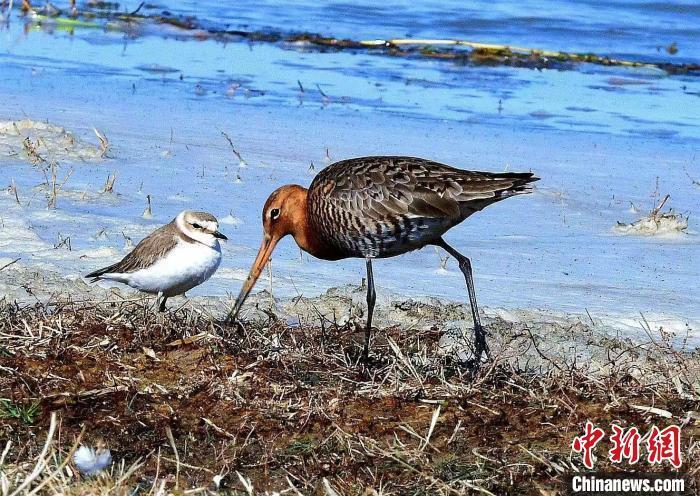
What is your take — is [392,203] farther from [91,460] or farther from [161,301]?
[91,460]

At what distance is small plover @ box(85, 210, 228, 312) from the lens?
6410 millimetres

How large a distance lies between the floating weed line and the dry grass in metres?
10.8

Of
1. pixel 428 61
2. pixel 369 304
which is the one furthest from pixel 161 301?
pixel 428 61

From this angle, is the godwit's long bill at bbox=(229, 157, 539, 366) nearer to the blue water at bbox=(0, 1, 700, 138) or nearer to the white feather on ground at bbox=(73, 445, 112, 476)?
the white feather on ground at bbox=(73, 445, 112, 476)

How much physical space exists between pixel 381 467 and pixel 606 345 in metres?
1.95

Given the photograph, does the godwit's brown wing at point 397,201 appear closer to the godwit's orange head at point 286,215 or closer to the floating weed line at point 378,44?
the godwit's orange head at point 286,215

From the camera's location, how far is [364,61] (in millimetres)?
16031

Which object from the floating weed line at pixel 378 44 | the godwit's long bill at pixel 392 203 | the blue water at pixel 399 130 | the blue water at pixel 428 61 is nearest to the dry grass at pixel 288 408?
the godwit's long bill at pixel 392 203

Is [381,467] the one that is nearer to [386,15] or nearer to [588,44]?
[588,44]

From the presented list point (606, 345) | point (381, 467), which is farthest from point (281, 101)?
point (381, 467)

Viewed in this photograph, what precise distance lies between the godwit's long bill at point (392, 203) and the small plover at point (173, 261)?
31 centimetres

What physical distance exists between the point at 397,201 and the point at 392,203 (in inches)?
1.0

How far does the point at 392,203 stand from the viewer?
19.8 feet

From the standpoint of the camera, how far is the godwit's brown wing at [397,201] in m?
6.05
